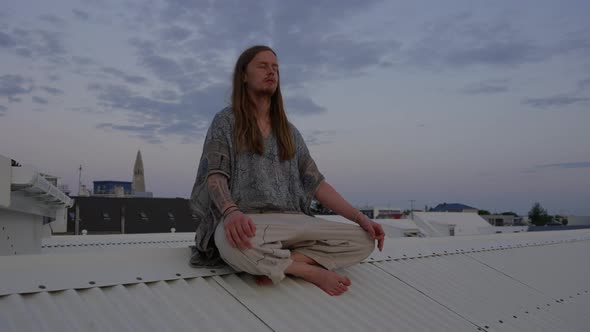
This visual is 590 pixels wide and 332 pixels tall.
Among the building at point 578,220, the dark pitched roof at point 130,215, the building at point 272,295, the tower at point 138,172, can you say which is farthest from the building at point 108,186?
the building at point 272,295

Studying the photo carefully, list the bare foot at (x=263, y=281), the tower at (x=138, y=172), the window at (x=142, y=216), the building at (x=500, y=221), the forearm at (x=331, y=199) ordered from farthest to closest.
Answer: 1. the tower at (x=138, y=172)
2. the building at (x=500, y=221)
3. the window at (x=142, y=216)
4. the forearm at (x=331, y=199)
5. the bare foot at (x=263, y=281)

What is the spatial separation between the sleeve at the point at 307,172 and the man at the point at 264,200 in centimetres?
3

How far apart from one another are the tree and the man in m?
72.0

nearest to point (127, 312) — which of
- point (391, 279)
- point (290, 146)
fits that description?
point (290, 146)

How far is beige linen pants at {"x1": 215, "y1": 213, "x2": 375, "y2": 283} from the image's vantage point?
8.71 feet

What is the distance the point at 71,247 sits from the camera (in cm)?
742

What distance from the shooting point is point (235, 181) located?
298cm

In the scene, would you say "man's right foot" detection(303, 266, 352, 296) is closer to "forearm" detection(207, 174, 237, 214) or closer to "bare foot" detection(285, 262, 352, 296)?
"bare foot" detection(285, 262, 352, 296)

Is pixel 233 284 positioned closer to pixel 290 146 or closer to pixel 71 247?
pixel 290 146

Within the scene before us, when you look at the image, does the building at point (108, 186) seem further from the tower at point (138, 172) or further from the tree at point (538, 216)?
the tree at point (538, 216)

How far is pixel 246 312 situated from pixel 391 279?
1.37 metres

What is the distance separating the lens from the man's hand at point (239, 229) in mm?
2547

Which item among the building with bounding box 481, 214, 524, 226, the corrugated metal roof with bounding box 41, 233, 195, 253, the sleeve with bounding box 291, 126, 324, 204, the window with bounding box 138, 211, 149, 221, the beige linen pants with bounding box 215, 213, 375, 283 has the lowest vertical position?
the building with bounding box 481, 214, 524, 226

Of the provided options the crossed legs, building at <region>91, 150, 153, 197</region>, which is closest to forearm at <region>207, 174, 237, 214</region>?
the crossed legs
